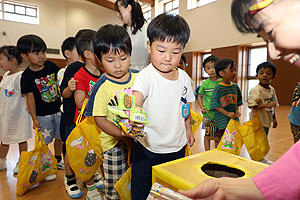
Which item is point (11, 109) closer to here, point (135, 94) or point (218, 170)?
point (135, 94)

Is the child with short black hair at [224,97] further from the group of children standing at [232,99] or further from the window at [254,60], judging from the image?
the window at [254,60]

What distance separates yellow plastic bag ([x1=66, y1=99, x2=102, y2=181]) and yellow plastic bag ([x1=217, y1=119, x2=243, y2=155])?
1.34m

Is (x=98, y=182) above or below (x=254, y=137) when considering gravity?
below

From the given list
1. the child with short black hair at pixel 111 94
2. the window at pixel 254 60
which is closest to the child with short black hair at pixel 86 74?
the child with short black hair at pixel 111 94

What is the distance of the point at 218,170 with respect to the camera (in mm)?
929

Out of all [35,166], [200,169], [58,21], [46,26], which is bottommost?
[35,166]

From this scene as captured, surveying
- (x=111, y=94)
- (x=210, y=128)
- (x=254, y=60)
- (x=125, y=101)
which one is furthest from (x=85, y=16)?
(x=125, y=101)

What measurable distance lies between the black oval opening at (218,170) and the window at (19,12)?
14416 mm

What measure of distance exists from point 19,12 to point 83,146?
1380cm

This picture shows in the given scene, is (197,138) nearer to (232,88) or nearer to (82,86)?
(232,88)

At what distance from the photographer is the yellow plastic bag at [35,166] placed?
183 centimetres

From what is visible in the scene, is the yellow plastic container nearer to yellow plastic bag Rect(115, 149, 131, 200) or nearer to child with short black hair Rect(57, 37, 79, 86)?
yellow plastic bag Rect(115, 149, 131, 200)

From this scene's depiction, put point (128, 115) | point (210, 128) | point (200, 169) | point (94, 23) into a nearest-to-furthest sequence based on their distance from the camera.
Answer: point (128, 115) < point (200, 169) < point (210, 128) < point (94, 23)

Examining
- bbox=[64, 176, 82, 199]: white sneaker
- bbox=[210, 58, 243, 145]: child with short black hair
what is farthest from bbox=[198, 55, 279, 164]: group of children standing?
bbox=[64, 176, 82, 199]: white sneaker
